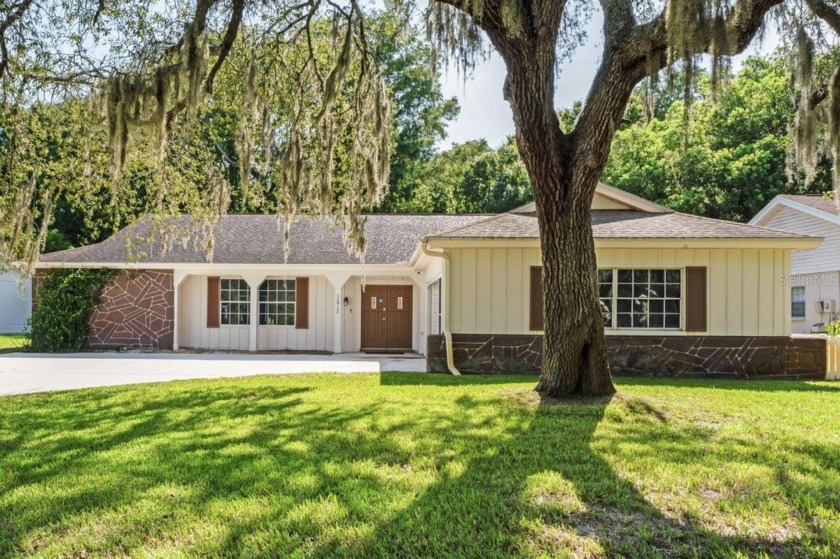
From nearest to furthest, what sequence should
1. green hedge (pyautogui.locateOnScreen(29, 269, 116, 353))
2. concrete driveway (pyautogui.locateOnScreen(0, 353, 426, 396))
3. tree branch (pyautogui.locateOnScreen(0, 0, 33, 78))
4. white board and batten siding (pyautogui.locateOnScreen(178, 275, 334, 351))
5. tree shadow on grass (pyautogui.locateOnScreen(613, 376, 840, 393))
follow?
tree branch (pyautogui.locateOnScreen(0, 0, 33, 78)) < tree shadow on grass (pyautogui.locateOnScreen(613, 376, 840, 393)) < concrete driveway (pyautogui.locateOnScreen(0, 353, 426, 396)) < green hedge (pyautogui.locateOnScreen(29, 269, 116, 353)) < white board and batten siding (pyautogui.locateOnScreen(178, 275, 334, 351))

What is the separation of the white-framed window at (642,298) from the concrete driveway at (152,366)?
11.3ft

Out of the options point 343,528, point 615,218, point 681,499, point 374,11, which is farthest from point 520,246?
point 343,528

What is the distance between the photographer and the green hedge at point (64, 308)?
13.4m

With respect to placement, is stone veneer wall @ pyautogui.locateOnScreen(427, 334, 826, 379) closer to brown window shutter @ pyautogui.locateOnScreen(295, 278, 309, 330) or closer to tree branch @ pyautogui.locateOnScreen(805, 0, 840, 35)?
tree branch @ pyautogui.locateOnScreen(805, 0, 840, 35)

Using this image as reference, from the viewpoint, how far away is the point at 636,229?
9.82m

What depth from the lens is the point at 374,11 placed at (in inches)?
350

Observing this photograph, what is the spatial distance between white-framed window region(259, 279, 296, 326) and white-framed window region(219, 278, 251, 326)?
0.36 m

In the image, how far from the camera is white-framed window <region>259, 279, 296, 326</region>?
14.3m

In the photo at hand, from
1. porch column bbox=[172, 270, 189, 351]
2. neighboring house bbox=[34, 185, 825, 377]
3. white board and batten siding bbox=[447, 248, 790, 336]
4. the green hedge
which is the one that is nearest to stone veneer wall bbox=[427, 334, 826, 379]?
neighboring house bbox=[34, 185, 825, 377]

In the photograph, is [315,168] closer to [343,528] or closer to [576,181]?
[576,181]

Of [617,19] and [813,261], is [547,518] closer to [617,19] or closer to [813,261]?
[617,19]

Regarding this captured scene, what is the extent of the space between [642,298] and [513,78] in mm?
5077

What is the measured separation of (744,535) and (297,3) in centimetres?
839

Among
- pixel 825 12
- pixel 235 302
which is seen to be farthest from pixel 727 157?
pixel 825 12
